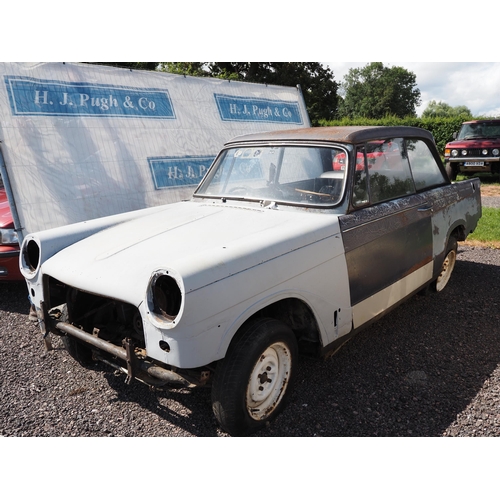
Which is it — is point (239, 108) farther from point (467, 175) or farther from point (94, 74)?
point (467, 175)

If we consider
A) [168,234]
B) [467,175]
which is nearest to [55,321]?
[168,234]

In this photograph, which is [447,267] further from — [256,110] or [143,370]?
[256,110]

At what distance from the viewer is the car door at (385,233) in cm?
328

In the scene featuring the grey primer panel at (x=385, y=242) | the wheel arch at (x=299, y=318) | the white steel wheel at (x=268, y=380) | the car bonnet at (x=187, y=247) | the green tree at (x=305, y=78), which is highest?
the green tree at (x=305, y=78)

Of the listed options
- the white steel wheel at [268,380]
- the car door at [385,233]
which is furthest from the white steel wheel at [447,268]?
the white steel wheel at [268,380]

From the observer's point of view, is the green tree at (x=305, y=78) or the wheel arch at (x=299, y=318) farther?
the green tree at (x=305, y=78)

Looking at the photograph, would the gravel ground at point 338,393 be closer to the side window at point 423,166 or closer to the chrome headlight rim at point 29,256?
the chrome headlight rim at point 29,256

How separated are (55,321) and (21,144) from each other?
3.28m

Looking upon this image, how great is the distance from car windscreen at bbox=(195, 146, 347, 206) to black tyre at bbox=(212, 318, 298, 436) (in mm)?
1150

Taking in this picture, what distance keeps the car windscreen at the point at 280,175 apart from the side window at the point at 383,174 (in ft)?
0.65

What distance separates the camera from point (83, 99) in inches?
242

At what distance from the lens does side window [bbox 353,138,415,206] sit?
11.4ft

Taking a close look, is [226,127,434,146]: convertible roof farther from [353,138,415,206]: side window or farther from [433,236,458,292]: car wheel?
[433,236,458,292]: car wheel

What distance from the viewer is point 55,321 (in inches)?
123
